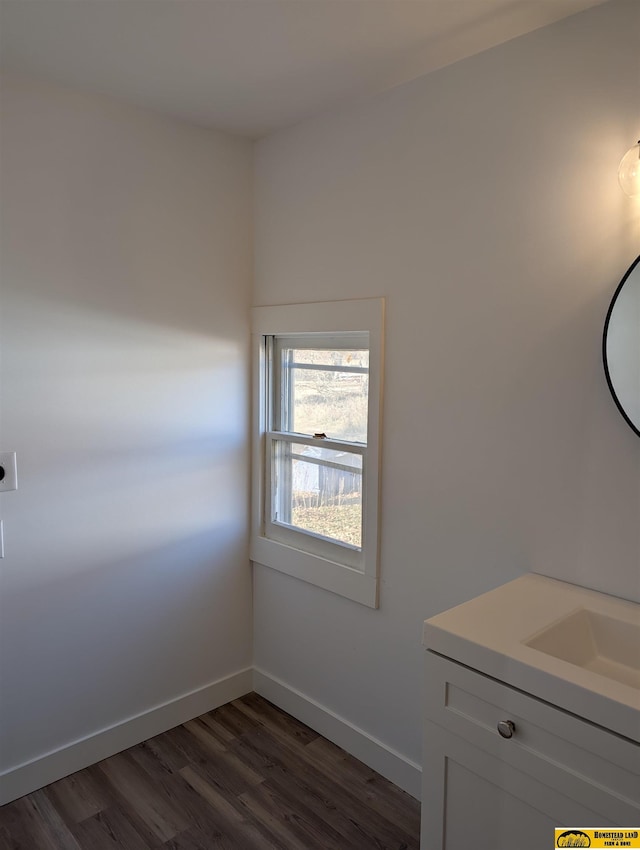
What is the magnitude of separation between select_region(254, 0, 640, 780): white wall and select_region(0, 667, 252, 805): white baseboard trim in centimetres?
50

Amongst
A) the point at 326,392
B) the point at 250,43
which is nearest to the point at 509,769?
the point at 326,392

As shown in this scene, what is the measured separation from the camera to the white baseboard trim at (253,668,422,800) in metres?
2.20

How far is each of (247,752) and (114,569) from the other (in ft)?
2.94

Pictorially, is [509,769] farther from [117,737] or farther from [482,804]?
[117,737]

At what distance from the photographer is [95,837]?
2002 mm

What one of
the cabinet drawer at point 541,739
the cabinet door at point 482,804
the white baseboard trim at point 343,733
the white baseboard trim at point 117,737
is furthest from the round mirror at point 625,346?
the white baseboard trim at point 117,737

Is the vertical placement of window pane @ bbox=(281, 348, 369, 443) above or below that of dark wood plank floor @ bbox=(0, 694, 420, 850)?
above

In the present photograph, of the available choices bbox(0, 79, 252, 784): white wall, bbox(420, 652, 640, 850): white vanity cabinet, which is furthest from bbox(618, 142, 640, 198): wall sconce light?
bbox(0, 79, 252, 784): white wall

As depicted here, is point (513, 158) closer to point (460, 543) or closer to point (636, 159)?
point (636, 159)

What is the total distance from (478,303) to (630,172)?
55 centimetres

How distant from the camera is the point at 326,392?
253cm

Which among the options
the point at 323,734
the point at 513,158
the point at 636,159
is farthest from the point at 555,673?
the point at 323,734
